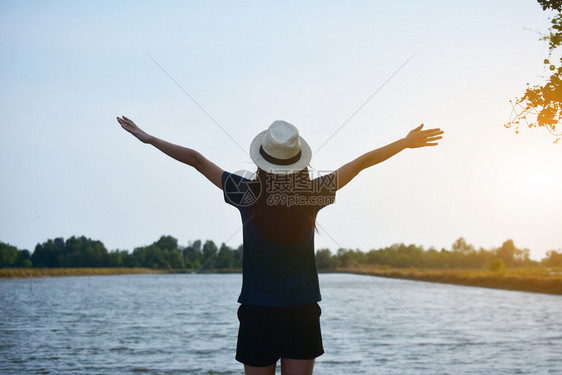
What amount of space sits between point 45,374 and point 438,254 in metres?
163

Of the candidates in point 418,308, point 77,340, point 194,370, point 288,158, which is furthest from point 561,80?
point 418,308

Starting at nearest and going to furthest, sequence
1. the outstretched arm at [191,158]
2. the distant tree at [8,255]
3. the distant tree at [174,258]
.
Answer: the outstretched arm at [191,158], the distant tree at [8,255], the distant tree at [174,258]

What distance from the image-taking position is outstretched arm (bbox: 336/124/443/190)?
312 cm

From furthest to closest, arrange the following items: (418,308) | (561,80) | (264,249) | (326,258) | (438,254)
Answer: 1. (326,258)
2. (438,254)
3. (418,308)
4. (561,80)
5. (264,249)

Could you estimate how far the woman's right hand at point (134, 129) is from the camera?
322cm

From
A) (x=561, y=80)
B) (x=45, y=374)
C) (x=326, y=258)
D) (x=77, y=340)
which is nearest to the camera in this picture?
(x=561, y=80)

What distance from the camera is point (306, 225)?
295 centimetres

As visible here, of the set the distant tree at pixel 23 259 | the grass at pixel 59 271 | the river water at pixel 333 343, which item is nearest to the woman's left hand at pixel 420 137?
the river water at pixel 333 343

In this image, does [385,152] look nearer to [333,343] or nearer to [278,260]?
[278,260]

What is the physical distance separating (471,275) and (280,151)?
100.0 metres

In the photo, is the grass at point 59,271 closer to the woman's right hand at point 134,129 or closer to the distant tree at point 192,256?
the distant tree at point 192,256

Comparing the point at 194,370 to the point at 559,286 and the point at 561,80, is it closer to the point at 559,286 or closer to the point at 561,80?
the point at 561,80

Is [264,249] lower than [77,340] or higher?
higher

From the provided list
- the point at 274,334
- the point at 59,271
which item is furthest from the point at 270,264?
the point at 59,271
